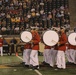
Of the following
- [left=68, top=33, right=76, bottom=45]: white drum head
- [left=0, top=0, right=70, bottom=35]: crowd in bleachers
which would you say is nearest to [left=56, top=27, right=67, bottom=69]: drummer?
[left=68, top=33, right=76, bottom=45]: white drum head

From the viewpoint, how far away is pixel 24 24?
2542 cm

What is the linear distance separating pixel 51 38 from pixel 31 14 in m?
13.4

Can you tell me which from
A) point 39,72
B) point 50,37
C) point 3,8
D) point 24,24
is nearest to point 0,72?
point 39,72

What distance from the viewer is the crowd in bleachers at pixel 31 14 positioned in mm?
25203

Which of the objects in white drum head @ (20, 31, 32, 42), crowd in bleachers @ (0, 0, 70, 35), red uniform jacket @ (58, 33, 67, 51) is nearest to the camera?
red uniform jacket @ (58, 33, 67, 51)

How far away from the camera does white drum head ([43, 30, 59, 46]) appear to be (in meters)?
13.1

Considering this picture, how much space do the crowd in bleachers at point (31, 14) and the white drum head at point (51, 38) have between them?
35.8 feet

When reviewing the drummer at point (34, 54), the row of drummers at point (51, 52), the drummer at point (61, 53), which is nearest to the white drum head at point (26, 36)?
the row of drummers at point (51, 52)

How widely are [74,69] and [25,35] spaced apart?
2.67 m

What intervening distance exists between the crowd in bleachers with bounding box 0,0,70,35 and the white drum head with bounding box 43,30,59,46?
1093 centimetres

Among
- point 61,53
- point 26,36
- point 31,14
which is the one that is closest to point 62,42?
point 61,53

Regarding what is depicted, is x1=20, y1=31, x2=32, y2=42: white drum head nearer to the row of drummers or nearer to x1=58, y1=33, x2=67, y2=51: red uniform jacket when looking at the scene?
the row of drummers

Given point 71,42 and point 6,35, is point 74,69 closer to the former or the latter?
point 71,42

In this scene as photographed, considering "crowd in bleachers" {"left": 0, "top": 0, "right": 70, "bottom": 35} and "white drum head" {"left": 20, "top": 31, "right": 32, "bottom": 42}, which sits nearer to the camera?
"white drum head" {"left": 20, "top": 31, "right": 32, "bottom": 42}
